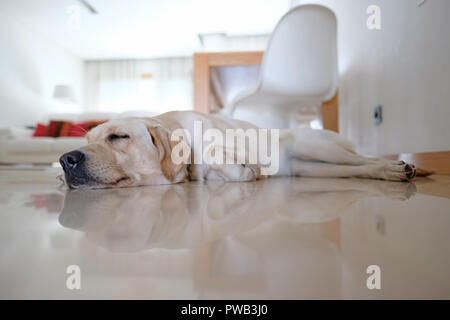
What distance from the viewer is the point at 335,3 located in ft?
13.6

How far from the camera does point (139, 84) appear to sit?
30.7 ft

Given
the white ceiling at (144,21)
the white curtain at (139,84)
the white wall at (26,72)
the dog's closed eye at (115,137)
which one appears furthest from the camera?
the white curtain at (139,84)

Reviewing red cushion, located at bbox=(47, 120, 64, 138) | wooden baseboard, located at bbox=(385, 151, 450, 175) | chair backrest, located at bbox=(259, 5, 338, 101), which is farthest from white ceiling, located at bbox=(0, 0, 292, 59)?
wooden baseboard, located at bbox=(385, 151, 450, 175)

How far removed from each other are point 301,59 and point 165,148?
167 centimetres

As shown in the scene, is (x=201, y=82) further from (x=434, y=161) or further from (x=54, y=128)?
(x=54, y=128)

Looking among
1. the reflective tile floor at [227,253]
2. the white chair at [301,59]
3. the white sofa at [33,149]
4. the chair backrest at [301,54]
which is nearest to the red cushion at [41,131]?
the white sofa at [33,149]

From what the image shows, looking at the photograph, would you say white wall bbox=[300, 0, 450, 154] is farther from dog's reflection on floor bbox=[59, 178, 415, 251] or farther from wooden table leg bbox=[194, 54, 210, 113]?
wooden table leg bbox=[194, 54, 210, 113]

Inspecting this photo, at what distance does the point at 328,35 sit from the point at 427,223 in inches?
93.0

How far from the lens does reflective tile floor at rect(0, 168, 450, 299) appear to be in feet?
0.82

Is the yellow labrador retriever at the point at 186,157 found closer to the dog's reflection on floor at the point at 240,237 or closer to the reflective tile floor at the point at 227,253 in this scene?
the dog's reflection on floor at the point at 240,237

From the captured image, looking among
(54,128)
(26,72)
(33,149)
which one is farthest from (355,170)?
(26,72)

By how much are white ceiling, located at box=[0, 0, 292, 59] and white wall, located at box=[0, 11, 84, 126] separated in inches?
10.0

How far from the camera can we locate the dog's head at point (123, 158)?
1128 mm

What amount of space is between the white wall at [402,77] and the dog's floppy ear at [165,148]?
141 centimetres
